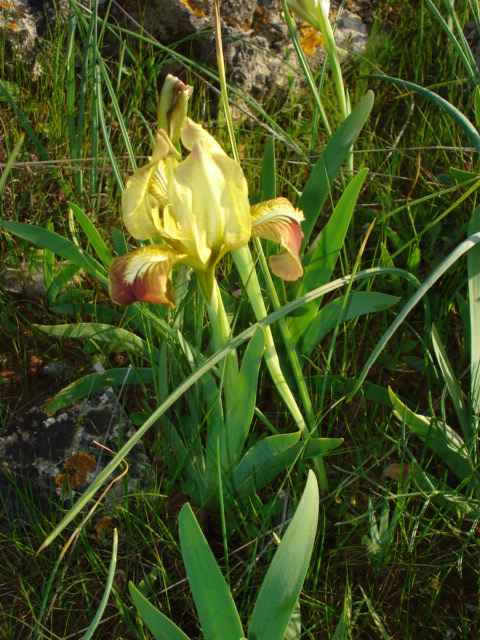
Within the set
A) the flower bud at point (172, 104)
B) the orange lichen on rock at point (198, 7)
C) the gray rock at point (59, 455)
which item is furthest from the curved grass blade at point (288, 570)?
the orange lichen on rock at point (198, 7)

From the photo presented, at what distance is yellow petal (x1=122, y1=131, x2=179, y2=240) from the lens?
111cm

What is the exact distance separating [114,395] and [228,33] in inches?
59.2

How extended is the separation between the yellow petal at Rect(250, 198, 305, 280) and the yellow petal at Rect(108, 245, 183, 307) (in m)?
0.20

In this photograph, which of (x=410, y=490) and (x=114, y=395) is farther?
(x=114, y=395)

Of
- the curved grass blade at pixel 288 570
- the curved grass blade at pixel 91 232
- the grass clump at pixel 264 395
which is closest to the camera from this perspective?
the curved grass blade at pixel 288 570

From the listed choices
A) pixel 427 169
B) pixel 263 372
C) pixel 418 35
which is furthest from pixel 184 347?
pixel 418 35

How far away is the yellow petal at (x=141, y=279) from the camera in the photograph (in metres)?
1.11

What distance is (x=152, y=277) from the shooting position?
112 centimetres

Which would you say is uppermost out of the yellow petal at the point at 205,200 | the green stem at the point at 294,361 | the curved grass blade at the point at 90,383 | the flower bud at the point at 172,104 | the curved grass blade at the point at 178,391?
the flower bud at the point at 172,104

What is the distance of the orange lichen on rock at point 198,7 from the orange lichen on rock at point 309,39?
1.32 feet

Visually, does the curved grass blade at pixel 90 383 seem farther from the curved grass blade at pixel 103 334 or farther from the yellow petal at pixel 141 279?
the yellow petal at pixel 141 279

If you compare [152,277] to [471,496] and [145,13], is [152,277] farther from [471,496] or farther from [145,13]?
[145,13]

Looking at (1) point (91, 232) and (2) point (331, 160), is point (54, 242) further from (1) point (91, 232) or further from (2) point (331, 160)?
(2) point (331, 160)

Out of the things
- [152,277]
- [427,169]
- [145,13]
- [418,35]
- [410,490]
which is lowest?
[410,490]
